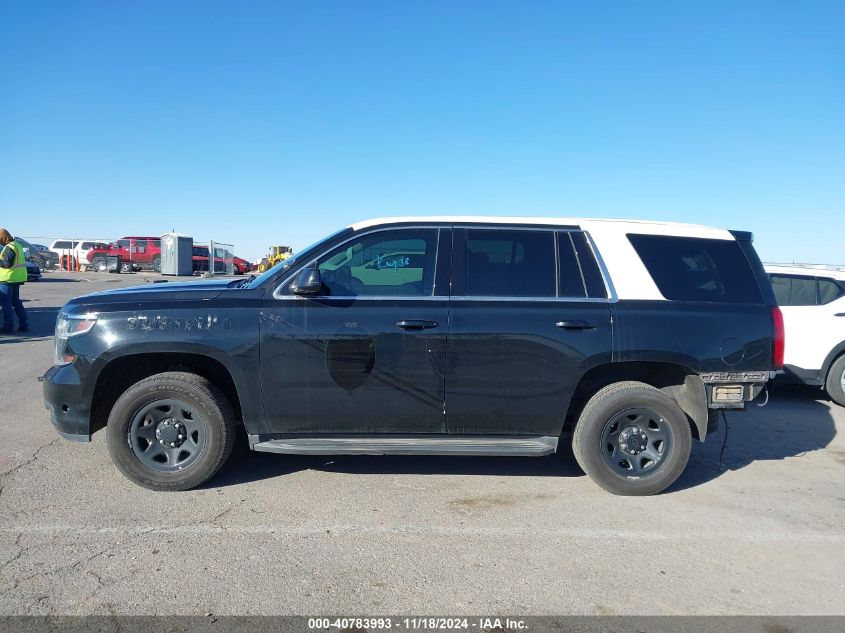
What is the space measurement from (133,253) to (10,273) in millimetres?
27268

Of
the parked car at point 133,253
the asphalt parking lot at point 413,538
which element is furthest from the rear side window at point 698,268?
the parked car at point 133,253

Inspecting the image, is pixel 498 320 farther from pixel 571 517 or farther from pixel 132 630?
pixel 132 630

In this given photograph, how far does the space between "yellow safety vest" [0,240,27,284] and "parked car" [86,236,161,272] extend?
26059 millimetres

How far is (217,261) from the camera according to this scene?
34.5 metres

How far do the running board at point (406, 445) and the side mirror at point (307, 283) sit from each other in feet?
3.43

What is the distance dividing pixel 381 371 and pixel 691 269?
8.09 ft

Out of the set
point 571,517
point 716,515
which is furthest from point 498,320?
point 716,515

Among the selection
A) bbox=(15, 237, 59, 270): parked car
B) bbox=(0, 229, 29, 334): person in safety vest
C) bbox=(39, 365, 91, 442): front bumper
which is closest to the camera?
bbox=(39, 365, 91, 442): front bumper

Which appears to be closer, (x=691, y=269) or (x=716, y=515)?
(x=716, y=515)

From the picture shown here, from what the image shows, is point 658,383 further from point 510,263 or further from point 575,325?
point 510,263

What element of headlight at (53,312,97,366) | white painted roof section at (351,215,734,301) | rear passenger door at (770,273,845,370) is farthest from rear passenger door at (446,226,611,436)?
rear passenger door at (770,273,845,370)

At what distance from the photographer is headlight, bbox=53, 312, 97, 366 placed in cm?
420

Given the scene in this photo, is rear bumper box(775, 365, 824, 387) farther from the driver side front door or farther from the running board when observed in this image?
the driver side front door

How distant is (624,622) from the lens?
115 inches
